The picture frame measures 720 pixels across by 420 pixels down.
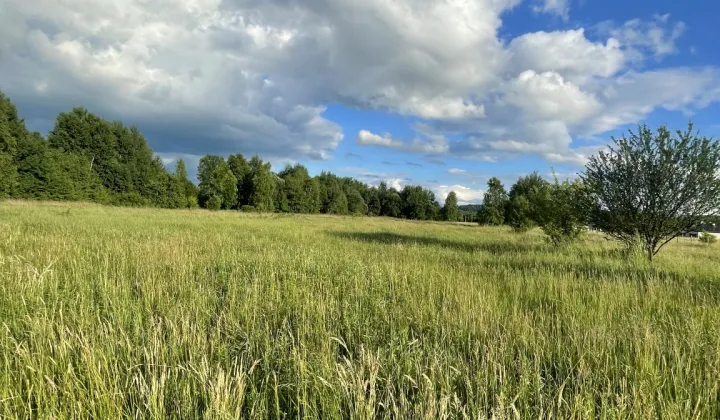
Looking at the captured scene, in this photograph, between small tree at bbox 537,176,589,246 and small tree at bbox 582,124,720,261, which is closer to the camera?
small tree at bbox 582,124,720,261

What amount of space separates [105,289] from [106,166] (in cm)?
6860

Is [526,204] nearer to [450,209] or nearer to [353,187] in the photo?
[450,209]

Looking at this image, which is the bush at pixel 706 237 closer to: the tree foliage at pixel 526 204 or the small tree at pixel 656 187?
the small tree at pixel 656 187

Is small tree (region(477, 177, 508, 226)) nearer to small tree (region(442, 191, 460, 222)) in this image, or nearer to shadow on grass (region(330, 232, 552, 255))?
shadow on grass (region(330, 232, 552, 255))

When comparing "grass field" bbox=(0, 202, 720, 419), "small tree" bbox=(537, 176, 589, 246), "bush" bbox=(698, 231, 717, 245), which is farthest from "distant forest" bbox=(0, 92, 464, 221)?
"bush" bbox=(698, 231, 717, 245)

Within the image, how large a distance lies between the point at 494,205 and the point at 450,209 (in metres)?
45.5

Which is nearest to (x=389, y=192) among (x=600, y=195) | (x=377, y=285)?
(x=600, y=195)

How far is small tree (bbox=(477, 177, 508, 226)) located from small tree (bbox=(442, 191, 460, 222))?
42650mm

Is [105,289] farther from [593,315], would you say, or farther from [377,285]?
[593,315]

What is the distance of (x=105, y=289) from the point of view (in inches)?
178

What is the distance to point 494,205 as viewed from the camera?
56.9 meters

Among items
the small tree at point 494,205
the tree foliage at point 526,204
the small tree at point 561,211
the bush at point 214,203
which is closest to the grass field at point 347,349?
the small tree at point 561,211

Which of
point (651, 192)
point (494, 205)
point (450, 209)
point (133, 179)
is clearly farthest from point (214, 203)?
point (450, 209)

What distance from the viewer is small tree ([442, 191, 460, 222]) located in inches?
4011
